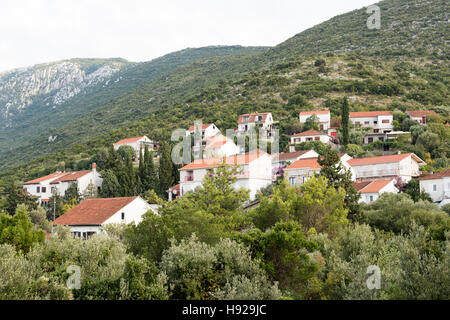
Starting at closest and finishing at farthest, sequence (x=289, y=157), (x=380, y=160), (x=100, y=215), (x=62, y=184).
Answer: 1. (x=100, y=215)
2. (x=380, y=160)
3. (x=289, y=157)
4. (x=62, y=184)

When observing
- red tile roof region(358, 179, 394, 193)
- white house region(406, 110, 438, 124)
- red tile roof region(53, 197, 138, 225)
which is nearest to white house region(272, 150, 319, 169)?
red tile roof region(358, 179, 394, 193)

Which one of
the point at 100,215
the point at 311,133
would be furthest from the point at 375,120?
the point at 100,215

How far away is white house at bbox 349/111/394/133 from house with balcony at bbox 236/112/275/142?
14970mm

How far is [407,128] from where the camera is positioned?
8394 centimetres

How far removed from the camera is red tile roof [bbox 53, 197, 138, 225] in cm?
4737

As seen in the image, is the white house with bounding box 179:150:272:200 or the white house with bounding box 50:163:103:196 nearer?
the white house with bounding box 179:150:272:200

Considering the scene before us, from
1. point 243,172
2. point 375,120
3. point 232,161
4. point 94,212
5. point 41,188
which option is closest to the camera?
point 94,212

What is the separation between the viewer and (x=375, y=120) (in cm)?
8669

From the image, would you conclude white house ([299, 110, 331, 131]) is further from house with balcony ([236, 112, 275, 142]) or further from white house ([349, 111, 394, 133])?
house with balcony ([236, 112, 275, 142])

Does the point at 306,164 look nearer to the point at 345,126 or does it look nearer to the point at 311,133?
the point at 345,126

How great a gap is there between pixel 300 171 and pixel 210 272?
131ft
